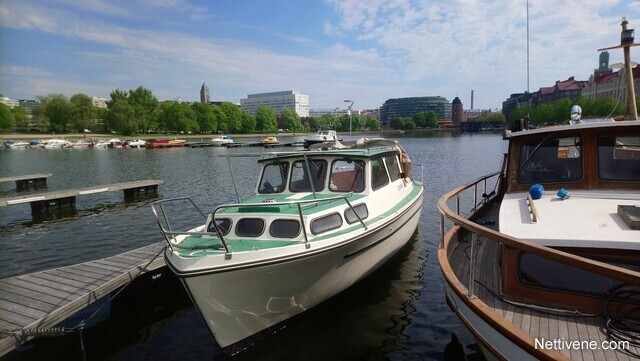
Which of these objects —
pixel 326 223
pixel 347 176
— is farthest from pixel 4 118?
pixel 326 223

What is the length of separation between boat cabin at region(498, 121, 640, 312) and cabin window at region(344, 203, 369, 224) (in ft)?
10.2

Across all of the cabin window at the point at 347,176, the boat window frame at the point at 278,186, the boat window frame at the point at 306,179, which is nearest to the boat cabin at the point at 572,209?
the cabin window at the point at 347,176

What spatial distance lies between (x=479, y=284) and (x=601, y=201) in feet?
8.39

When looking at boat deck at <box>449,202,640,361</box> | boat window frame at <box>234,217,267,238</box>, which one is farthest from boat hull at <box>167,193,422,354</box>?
boat deck at <box>449,202,640,361</box>

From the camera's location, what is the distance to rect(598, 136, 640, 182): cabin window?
6391 millimetres

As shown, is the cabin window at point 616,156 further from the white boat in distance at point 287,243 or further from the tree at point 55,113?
the tree at point 55,113

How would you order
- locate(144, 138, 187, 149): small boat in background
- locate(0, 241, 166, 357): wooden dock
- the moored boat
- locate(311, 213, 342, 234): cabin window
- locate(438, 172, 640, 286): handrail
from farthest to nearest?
locate(144, 138, 187, 149): small boat in background < locate(311, 213, 342, 234): cabin window < locate(0, 241, 166, 357): wooden dock < the moored boat < locate(438, 172, 640, 286): handrail

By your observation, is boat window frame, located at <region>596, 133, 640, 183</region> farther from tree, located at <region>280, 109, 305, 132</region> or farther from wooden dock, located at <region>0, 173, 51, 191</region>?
tree, located at <region>280, 109, 305, 132</region>

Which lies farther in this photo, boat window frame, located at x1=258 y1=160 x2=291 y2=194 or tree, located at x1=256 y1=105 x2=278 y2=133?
tree, located at x1=256 y1=105 x2=278 y2=133

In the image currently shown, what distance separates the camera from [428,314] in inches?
329

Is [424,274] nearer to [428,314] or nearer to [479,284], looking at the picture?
[428,314]

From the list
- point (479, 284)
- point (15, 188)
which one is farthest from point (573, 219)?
point (15, 188)

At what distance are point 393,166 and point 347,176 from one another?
2.57 meters

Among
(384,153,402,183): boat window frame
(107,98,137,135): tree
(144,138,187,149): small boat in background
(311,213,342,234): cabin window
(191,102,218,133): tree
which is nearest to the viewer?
(311,213,342,234): cabin window
